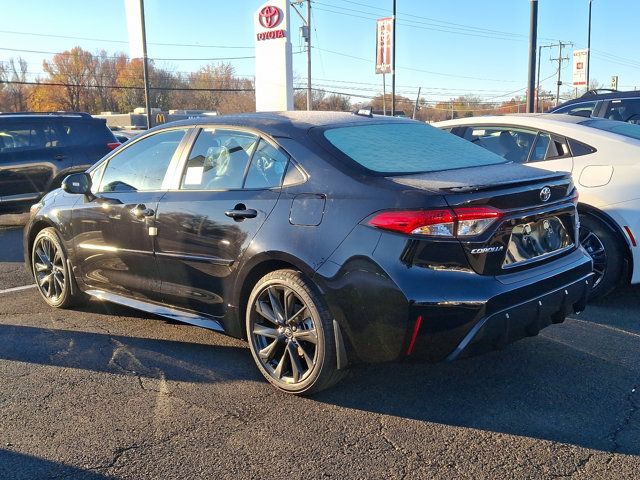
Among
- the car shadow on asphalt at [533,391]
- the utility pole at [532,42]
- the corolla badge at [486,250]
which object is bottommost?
the car shadow on asphalt at [533,391]

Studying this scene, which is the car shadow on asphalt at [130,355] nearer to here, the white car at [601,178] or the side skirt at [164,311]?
the side skirt at [164,311]

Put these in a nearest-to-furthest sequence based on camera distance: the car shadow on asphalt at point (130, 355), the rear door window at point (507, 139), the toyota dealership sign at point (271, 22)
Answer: the car shadow on asphalt at point (130, 355) → the rear door window at point (507, 139) → the toyota dealership sign at point (271, 22)

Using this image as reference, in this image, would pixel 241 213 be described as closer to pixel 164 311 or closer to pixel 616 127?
pixel 164 311

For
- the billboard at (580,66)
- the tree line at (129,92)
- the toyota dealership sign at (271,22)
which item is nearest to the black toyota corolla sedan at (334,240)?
the toyota dealership sign at (271,22)

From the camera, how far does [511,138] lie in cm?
598

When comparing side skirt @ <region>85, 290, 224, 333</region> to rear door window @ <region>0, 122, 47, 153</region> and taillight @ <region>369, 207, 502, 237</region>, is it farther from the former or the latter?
rear door window @ <region>0, 122, 47, 153</region>

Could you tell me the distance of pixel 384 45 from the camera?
3309cm

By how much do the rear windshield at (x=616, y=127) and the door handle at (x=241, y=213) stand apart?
3560 millimetres

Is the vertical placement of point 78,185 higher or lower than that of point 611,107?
lower

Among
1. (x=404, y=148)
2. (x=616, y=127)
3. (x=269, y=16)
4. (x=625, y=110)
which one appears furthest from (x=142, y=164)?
(x=269, y=16)

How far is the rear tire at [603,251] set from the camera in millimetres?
4918

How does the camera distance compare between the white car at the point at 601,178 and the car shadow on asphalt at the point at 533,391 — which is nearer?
the car shadow on asphalt at the point at 533,391

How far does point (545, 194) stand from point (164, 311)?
8.66ft

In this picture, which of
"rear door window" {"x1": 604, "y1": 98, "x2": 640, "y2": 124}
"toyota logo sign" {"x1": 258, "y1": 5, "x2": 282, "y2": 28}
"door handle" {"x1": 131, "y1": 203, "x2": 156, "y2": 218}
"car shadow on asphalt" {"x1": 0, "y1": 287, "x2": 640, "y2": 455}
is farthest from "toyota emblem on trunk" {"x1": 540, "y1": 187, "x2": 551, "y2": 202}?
"toyota logo sign" {"x1": 258, "y1": 5, "x2": 282, "y2": 28}
